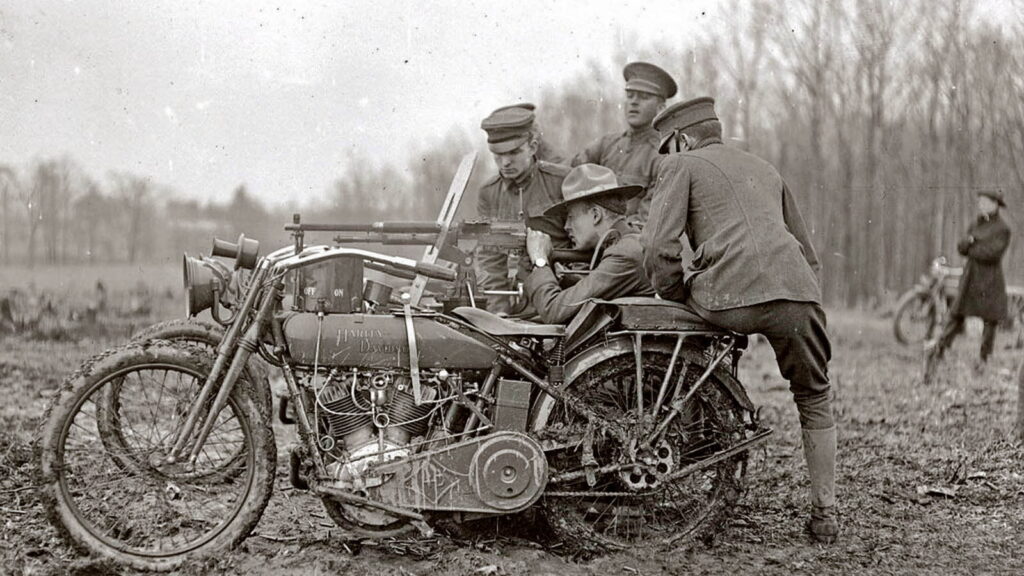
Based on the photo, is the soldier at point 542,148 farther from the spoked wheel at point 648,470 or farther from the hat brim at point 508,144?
the spoked wheel at point 648,470

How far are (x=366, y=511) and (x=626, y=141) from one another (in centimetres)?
390

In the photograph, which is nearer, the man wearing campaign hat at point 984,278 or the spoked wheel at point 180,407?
the spoked wheel at point 180,407

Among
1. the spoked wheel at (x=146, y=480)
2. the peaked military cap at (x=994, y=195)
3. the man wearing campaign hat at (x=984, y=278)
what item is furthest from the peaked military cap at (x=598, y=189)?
the peaked military cap at (x=994, y=195)

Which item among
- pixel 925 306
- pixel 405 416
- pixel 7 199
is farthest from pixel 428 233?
pixel 925 306

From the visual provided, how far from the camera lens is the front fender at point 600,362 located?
4.32m

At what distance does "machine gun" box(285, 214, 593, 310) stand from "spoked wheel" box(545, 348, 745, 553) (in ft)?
3.25

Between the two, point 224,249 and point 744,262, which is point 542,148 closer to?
point 744,262

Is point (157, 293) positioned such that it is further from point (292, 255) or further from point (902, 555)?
point (902, 555)

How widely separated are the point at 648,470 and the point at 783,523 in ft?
3.39

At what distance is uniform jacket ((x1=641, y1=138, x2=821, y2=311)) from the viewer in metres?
4.26

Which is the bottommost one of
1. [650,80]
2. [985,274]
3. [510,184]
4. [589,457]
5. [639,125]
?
[589,457]

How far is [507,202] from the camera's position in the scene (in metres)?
6.76

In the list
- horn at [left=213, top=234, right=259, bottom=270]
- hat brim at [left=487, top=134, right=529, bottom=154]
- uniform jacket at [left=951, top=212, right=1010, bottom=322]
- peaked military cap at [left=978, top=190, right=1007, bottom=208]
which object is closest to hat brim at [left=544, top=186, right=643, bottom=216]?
hat brim at [left=487, top=134, right=529, bottom=154]

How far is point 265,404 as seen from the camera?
413 cm
